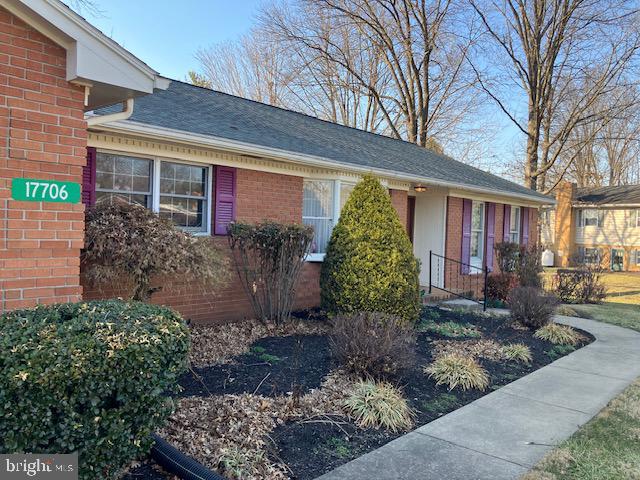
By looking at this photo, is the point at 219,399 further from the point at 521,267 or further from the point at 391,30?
the point at 391,30

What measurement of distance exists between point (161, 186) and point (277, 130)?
129 inches

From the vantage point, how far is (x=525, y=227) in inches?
683

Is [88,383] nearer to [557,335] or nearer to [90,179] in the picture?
[90,179]

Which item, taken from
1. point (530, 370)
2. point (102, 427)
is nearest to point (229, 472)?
point (102, 427)

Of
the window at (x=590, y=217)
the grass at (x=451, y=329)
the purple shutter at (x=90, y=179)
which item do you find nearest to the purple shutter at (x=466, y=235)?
the grass at (x=451, y=329)

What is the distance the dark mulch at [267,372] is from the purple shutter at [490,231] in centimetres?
958

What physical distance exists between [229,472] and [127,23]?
1447 cm

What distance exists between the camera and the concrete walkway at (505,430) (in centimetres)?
363

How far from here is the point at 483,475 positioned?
11.8 ft

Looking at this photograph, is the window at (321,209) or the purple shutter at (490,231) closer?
the window at (321,209)

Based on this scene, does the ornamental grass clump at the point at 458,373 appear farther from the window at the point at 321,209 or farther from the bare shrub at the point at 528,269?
the bare shrub at the point at 528,269

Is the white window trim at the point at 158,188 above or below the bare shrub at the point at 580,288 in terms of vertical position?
above

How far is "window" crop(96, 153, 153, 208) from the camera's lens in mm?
6648

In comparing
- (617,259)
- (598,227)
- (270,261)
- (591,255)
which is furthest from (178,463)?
(598,227)
